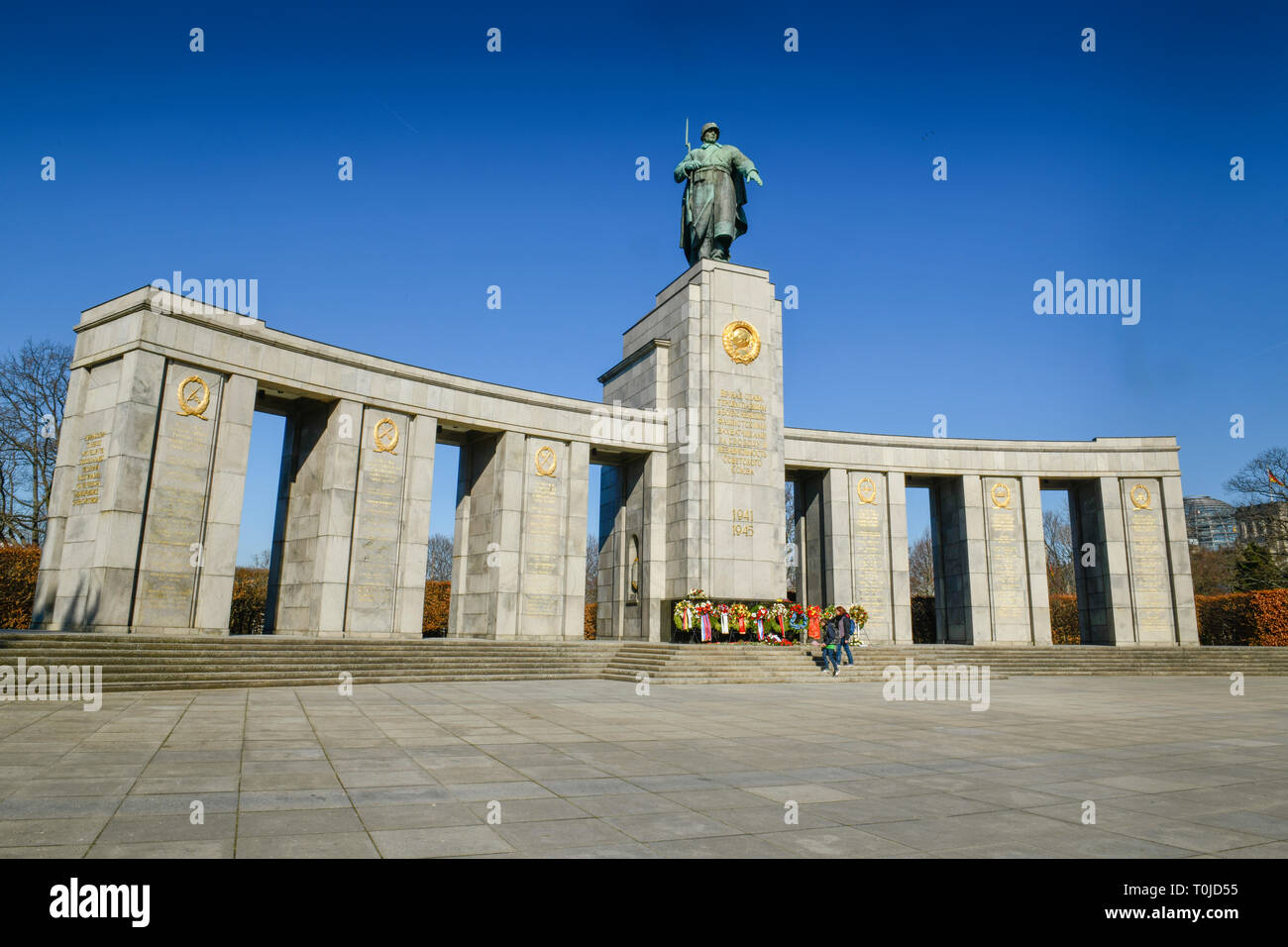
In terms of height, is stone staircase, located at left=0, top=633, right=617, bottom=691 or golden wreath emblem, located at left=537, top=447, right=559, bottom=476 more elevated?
golden wreath emblem, located at left=537, top=447, right=559, bottom=476

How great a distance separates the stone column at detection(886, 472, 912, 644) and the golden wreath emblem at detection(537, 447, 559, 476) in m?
15.8

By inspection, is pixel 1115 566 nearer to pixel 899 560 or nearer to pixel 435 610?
pixel 899 560

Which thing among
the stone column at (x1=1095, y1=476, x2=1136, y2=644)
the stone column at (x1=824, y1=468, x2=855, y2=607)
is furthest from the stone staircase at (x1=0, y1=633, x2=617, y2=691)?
the stone column at (x1=1095, y1=476, x2=1136, y2=644)

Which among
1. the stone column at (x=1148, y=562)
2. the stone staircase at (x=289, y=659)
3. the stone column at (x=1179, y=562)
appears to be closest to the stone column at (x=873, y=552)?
the stone column at (x=1148, y=562)

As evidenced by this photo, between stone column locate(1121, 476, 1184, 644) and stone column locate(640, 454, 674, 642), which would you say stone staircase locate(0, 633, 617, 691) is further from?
stone column locate(1121, 476, 1184, 644)

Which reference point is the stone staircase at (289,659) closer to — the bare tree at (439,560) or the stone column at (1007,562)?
the stone column at (1007,562)

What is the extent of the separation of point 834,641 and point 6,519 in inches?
1374

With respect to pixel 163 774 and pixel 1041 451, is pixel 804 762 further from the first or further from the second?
pixel 1041 451

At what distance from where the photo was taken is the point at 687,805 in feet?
21.6

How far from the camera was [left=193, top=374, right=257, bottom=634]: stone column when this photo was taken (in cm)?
2209

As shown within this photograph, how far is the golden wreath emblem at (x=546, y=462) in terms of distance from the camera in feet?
97.4

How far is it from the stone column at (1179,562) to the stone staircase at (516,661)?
186 inches

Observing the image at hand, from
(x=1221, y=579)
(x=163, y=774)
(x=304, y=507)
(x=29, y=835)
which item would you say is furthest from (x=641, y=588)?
(x=1221, y=579)

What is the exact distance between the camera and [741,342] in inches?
1200
